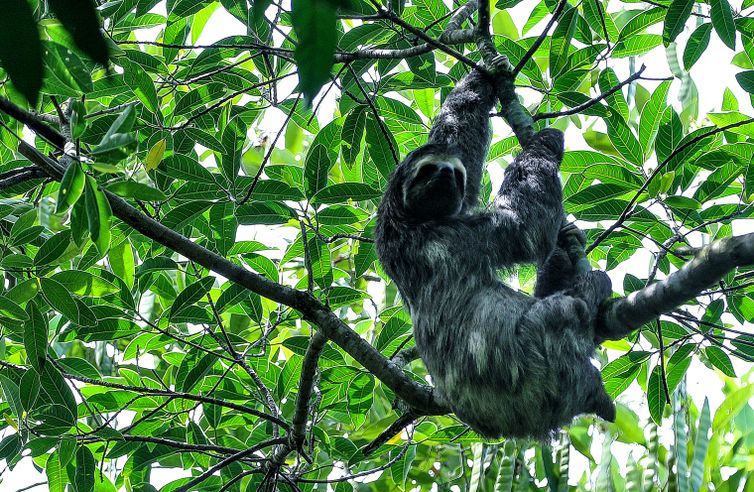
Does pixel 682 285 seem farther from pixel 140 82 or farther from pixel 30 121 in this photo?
pixel 140 82

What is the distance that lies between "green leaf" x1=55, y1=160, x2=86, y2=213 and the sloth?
3270 mm

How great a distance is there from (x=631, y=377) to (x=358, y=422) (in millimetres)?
2465

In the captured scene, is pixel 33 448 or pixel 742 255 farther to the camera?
pixel 33 448

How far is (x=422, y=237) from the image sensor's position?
20.9ft

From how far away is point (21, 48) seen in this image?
1.03 meters

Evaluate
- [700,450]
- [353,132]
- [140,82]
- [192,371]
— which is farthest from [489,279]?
[140,82]

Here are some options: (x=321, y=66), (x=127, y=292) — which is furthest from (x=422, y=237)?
(x=321, y=66)

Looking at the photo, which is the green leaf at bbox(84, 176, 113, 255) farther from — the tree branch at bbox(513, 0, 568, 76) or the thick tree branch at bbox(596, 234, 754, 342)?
the tree branch at bbox(513, 0, 568, 76)

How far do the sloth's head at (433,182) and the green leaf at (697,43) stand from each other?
78.2 inches

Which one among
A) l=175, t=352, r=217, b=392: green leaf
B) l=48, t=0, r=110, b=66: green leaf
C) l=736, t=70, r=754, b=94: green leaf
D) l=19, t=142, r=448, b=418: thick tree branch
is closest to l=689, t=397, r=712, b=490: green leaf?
l=19, t=142, r=448, b=418: thick tree branch

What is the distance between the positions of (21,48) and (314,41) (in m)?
0.41

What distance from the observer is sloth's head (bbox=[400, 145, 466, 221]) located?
617 cm

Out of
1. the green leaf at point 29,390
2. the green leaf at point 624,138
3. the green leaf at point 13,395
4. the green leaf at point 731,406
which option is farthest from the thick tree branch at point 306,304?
the green leaf at point 731,406

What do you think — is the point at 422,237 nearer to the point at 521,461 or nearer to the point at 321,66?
the point at 521,461
